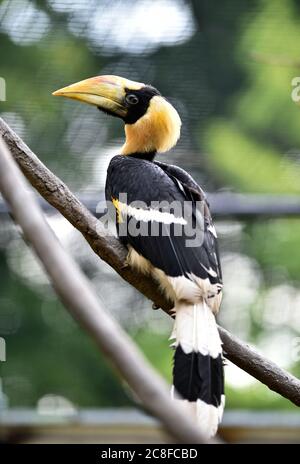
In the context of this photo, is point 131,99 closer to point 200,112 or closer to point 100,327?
point 200,112

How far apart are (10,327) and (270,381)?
7.17 ft

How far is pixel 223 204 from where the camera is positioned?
2736mm

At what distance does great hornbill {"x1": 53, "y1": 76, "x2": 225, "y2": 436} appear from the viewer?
4.43 ft

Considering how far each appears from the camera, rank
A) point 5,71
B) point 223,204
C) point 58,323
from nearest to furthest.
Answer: point 223,204 < point 5,71 < point 58,323

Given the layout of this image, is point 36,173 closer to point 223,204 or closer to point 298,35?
point 223,204

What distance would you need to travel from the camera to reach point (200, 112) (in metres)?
2.90

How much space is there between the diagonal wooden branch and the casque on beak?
49 cm

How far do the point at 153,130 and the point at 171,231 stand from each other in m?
0.51

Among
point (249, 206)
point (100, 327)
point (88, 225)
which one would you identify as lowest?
point (100, 327)

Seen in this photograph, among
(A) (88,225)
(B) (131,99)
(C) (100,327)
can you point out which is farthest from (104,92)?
(C) (100,327)

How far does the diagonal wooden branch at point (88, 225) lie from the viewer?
4.57ft
